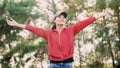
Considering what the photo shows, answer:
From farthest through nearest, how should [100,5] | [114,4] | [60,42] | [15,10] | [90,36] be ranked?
[90,36], [100,5], [114,4], [15,10], [60,42]

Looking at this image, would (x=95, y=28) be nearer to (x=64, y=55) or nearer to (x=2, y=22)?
(x=2, y=22)

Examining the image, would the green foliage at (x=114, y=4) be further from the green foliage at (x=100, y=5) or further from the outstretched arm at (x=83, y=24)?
the outstretched arm at (x=83, y=24)

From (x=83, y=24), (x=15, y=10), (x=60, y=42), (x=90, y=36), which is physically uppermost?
(x=15, y=10)

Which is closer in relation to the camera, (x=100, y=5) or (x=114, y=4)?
(x=114, y=4)

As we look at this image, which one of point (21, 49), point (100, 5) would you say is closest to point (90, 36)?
point (100, 5)

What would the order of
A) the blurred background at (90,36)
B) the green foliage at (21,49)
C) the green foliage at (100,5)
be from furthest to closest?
the green foliage at (100,5), the blurred background at (90,36), the green foliage at (21,49)

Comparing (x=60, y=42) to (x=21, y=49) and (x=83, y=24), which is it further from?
(x=21, y=49)

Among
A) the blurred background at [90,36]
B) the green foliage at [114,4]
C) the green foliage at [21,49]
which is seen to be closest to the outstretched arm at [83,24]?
the green foliage at [21,49]

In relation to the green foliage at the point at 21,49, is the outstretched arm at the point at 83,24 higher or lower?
higher

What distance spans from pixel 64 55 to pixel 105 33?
15192mm

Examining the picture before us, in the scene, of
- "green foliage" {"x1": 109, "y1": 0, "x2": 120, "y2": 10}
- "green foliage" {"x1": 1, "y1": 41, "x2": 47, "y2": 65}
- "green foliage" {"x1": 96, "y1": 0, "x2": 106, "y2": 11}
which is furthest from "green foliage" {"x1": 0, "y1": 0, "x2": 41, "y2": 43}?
"green foliage" {"x1": 96, "y1": 0, "x2": 106, "y2": 11}

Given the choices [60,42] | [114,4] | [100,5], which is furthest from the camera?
[100,5]

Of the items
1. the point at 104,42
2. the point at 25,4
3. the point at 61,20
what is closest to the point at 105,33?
the point at 104,42

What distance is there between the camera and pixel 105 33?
1847 centimetres
